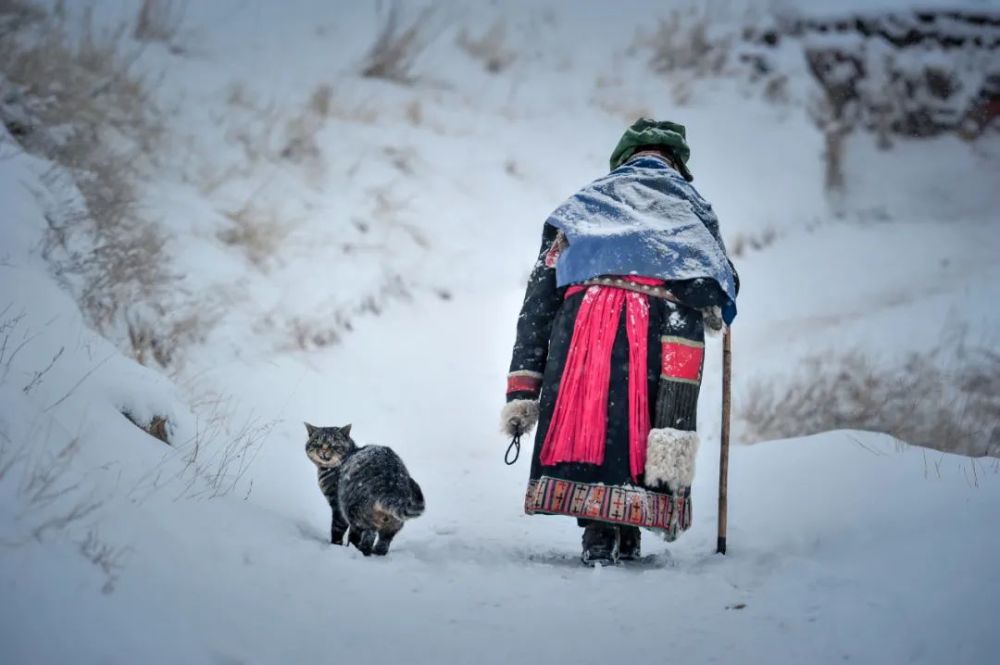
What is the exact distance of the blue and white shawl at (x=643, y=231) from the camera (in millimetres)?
2951

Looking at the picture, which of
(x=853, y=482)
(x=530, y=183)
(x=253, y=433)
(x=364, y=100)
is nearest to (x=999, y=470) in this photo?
(x=853, y=482)

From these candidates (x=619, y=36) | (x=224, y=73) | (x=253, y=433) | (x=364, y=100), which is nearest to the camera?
(x=253, y=433)

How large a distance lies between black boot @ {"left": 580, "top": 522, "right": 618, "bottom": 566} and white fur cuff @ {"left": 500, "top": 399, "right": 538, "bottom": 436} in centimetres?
49

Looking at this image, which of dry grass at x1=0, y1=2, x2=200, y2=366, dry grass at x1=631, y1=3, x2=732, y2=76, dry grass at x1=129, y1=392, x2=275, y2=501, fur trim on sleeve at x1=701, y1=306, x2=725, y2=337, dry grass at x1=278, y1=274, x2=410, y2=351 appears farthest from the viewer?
dry grass at x1=631, y1=3, x2=732, y2=76

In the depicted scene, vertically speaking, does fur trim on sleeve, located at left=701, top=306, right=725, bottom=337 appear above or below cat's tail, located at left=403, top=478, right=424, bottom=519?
above

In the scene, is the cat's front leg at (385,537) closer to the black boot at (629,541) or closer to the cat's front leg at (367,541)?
the cat's front leg at (367,541)

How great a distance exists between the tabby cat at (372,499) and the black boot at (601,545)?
2.22ft

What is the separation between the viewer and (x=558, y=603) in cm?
241

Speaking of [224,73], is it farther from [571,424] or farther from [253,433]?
[571,424]

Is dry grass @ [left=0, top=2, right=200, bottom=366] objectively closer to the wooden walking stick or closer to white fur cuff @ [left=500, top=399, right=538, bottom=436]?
white fur cuff @ [left=500, top=399, right=538, bottom=436]

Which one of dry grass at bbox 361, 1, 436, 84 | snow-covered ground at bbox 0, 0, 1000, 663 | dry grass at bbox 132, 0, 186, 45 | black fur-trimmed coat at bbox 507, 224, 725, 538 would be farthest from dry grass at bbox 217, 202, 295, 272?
black fur-trimmed coat at bbox 507, 224, 725, 538

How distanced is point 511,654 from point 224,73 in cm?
698

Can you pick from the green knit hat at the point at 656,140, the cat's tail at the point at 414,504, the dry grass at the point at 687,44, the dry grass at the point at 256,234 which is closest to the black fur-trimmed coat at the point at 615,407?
the cat's tail at the point at 414,504

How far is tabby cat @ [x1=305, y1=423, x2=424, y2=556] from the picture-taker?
2834 millimetres
